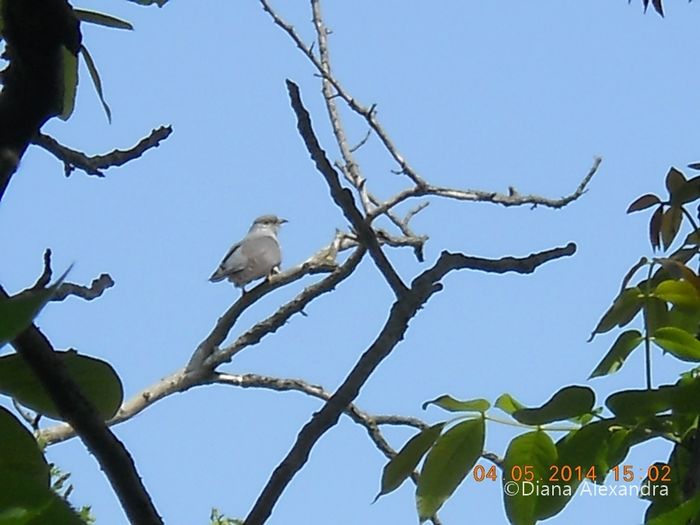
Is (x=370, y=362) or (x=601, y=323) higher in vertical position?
(x=601, y=323)

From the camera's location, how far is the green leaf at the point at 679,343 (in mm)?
1158

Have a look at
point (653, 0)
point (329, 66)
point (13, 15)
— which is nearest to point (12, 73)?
point (13, 15)

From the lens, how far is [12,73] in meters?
0.71

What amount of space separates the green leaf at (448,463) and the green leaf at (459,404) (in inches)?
0.5

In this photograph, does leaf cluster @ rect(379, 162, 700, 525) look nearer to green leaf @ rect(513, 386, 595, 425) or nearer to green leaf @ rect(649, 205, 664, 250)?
green leaf @ rect(513, 386, 595, 425)

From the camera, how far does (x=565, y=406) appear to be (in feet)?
3.73

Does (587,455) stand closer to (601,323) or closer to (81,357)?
(601,323)

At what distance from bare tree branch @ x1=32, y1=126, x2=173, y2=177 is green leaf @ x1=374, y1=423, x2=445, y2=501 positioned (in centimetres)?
60

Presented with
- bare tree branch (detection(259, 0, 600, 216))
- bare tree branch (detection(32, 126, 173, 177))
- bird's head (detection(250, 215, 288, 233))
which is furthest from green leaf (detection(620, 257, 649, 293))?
bird's head (detection(250, 215, 288, 233))

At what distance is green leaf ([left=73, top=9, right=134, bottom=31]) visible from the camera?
1195 millimetres

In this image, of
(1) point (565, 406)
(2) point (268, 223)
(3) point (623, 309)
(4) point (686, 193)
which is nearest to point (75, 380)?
(1) point (565, 406)

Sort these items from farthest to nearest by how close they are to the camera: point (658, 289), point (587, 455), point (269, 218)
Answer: point (269, 218) → point (658, 289) → point (587, 455)

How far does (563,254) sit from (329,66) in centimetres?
418
